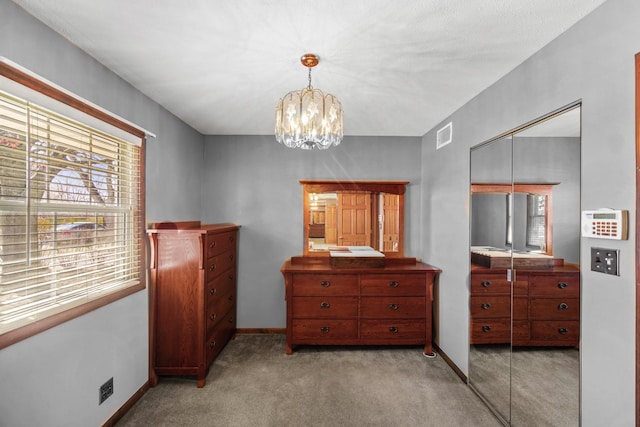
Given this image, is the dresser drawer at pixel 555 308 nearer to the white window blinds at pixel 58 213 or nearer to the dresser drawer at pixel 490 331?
the dresser drawer at pixel 490 331

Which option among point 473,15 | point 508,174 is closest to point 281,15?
point 473,15

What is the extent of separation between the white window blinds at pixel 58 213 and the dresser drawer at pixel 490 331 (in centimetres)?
279

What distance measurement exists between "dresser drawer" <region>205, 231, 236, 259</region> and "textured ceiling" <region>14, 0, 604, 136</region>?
1249 millimetres

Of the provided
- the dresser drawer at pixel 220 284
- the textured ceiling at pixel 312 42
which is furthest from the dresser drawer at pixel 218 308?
the textured ceiling at pixel 312 42

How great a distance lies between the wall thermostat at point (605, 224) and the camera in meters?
1.28

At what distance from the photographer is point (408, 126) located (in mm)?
3334

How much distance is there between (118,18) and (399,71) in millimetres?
1687

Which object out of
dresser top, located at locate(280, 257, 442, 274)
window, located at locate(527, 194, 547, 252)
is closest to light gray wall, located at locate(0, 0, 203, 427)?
dresser top, located at locate(280, 257, 442, 274)

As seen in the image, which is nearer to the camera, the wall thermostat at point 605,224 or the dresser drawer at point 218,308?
the wall thermostat at point 605,224

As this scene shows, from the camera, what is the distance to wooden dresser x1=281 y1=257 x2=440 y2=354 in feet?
10.3

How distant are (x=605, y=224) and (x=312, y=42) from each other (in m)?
Answer: 1.75

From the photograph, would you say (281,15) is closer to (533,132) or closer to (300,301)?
(533,132)

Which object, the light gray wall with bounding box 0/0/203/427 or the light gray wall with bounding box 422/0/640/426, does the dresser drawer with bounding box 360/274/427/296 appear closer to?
the light gray wall with bounding box 422/0/640/426

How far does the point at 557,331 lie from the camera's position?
1.68m
